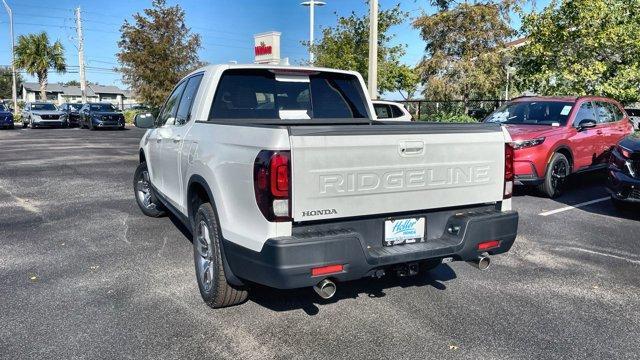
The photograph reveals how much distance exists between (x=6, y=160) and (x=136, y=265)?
11228 mm

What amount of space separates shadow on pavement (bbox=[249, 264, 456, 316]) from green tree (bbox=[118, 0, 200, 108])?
30.1 metres

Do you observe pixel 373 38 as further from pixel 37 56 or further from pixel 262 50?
pixel 37 56

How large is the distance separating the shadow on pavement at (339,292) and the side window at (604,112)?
21.8 ft

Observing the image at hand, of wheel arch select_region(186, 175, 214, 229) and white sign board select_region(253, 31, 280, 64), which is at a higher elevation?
white sign board select_region(253, 31, 280, 64)

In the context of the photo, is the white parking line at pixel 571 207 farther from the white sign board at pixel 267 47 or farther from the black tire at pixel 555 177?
the white sign board at pixel 267 47

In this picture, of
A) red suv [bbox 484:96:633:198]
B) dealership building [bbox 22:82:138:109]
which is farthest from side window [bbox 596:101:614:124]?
dealership building [bbox 22:82:138:109]

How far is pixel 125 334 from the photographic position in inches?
141

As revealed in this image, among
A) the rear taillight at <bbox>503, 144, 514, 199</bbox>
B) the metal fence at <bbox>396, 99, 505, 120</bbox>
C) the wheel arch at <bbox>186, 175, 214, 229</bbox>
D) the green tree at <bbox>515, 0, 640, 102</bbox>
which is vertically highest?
the green tree at <bbox>515, 0, 640, 102</bbox>

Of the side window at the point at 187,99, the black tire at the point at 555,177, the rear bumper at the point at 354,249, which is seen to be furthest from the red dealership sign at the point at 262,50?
the rear bumper at the point at 354,249

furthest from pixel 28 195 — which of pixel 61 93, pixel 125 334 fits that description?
pixel 61 93

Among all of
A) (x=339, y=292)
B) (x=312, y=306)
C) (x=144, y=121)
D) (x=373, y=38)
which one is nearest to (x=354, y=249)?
(x=312, y=306)

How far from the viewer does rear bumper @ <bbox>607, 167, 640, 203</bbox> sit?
6.91 m

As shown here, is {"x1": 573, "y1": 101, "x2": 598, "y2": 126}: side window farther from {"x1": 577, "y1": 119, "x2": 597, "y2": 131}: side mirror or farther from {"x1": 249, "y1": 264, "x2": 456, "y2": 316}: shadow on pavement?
{"x1": 249, "y1": 264, "x2": 456, "y2": 316}: shadow on pavement

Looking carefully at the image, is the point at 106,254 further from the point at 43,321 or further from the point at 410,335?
the point at 410,335
